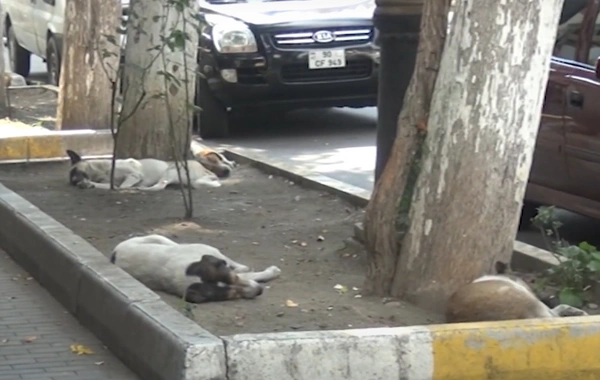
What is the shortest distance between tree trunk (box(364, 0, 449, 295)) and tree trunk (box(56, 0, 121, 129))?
625cm

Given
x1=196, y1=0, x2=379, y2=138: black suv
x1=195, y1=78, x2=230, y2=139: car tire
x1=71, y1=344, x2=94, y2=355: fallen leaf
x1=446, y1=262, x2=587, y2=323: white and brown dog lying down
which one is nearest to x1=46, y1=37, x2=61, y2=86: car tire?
x1=195, y1=78, x2=230, y2=139: car tire

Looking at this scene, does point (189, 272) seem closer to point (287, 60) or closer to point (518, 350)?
point (518, 350)

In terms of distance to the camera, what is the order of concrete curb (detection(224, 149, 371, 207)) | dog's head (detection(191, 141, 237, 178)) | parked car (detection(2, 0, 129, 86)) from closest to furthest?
concrete curb (detection(224, 149, 371, 207)) < dog's head (detection(191, 141, 237, 178)) < parked car (detection(2, 0, 129, 86))

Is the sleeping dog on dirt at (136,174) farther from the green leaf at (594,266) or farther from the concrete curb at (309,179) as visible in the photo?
the green leaf at (594,266)

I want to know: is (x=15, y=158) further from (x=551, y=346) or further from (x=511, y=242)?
(x=551, y=346)

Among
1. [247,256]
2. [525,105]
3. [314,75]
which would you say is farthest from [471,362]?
[314,75]

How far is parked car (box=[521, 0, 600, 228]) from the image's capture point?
755 centimetres

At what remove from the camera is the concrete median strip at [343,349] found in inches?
195

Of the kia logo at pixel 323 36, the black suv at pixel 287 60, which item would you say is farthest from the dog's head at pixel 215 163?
the kia logo at pixel 323 36

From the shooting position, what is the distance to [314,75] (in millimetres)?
12836

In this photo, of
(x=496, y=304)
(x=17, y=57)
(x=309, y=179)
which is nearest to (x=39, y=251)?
(x=496, y=304)

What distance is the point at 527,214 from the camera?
8680 millimetres

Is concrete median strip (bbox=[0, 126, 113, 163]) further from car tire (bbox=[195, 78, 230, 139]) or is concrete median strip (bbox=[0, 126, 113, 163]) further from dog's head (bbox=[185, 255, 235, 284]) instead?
dog's head (bbox=[185, 255, 235, 284])

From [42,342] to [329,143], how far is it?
23.6 feet
